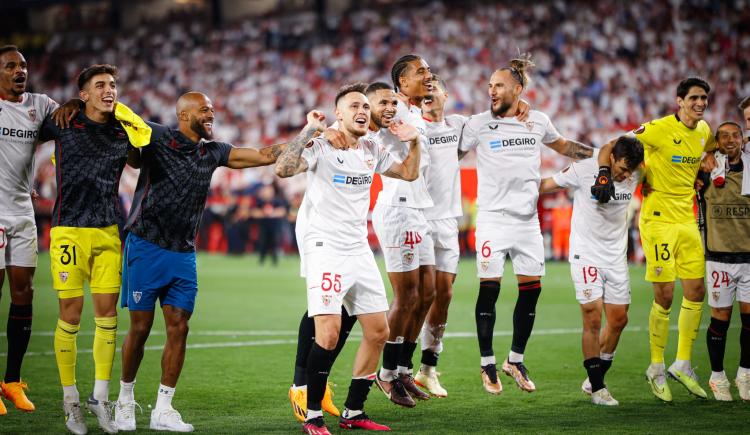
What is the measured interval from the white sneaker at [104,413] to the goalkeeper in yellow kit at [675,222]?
4.61m

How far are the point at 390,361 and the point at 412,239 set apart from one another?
1086 millimetres

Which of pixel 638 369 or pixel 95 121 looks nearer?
pixel 95 121

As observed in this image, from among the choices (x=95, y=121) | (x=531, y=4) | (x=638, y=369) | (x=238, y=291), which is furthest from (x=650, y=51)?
(x=95, y=121)

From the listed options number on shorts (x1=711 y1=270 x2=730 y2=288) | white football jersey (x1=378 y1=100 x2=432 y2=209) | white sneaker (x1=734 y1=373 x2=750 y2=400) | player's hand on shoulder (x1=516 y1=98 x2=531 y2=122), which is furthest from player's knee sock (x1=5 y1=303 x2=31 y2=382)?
white sneaker (x1=734 y1=373 x2=750 y2=400)

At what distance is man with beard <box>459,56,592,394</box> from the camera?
862 centimetres

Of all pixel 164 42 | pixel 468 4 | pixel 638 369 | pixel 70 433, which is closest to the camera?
pixel 70 433

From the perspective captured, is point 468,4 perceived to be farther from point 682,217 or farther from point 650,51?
point 682,217

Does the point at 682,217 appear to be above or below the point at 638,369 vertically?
above

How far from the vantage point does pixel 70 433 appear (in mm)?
6719

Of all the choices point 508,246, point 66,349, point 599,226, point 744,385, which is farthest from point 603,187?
point 66,349

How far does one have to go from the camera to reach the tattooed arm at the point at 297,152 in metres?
6.53

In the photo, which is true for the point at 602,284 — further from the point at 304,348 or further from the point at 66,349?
the point at 66,349

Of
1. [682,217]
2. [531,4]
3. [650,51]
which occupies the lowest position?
[682,217]

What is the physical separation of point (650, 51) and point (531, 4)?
524cm
